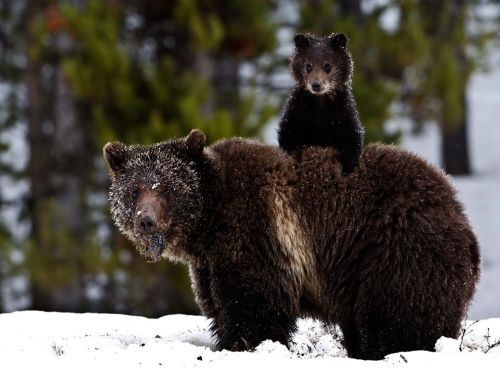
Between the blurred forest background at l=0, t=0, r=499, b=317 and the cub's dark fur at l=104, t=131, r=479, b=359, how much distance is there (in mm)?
6895

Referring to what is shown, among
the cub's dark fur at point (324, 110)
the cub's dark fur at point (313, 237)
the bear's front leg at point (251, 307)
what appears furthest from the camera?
the cub's dark fur at point (324, 110)

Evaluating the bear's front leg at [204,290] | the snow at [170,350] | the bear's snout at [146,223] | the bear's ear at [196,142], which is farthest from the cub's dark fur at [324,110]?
the snow at [170,350]

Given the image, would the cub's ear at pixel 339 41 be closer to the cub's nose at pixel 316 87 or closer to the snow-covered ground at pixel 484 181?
the cub's nose at pixel 316 87

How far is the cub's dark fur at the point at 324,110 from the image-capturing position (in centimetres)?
670

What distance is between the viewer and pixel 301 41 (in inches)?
299

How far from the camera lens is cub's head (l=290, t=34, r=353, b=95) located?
7.00m

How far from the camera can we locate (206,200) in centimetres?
658

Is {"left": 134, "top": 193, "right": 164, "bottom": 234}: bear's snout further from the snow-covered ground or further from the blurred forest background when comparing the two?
the snow-covered ground

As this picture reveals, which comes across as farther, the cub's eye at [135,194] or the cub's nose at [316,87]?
the cub's nose at [316,87]

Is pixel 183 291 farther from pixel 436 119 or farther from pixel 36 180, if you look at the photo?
pixel 436 119

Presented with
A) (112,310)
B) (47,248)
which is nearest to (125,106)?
(47,248)

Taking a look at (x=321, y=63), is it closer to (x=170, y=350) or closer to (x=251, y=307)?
(x=251, y=307)

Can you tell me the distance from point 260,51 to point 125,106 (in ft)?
8.74

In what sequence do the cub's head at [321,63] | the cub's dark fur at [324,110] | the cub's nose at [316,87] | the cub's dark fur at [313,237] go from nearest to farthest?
1. the cub's dark fur at [313,237]
2. the cub's dark fur at [324,110]
3. the cub's nose at [316,87]
4. the cub's head at [321,63]
